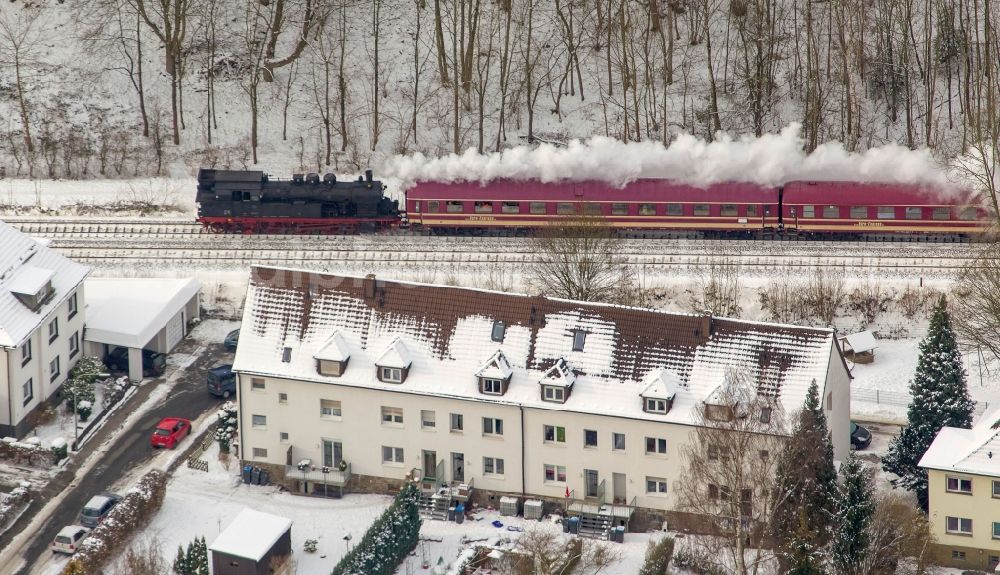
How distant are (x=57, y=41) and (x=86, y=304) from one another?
37.3 m

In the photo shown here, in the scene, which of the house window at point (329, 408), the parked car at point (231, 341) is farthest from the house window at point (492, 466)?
the parked car at point (231, 341)

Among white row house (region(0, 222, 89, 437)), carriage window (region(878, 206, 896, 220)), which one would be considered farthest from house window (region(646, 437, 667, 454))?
carriage window (region(878, 206, 896, 220))

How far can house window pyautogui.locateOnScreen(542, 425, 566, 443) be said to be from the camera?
76.4 meters

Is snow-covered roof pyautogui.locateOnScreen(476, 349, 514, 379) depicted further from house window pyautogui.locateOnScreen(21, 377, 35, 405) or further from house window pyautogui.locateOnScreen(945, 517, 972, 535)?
house window pyautogui.locateOnScreen(21, 377, 35, 405)

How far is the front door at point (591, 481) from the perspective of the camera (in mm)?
76625

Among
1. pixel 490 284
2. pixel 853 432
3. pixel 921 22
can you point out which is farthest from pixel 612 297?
pixel 921 22

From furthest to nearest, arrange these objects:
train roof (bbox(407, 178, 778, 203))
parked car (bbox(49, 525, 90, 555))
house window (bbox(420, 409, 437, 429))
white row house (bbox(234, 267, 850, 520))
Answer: train roof (bbox(407, 178, 778, 203)) → house window (bbox(420, 409, 437, 429)) → white row house (bbox(234, 267, 850, 520)) → parked car (bbox(49, 525, 90, 555))

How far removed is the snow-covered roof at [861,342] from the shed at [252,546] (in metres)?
32.6

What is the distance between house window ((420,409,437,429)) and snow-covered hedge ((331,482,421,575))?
16.3 feet

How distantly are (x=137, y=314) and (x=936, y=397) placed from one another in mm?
39716

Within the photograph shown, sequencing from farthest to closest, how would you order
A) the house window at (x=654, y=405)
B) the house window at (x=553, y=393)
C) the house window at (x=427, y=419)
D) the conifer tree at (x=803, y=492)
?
the house window at (x=427, y=419) → the house window at (x=553, y=393) → the house window at (x=654, y=405) → the conifer tree at (x=803, y=492)

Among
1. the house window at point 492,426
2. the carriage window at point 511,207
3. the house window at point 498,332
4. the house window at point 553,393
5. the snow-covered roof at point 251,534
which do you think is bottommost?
the snow-covered roof at point 251,534

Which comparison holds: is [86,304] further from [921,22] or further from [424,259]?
[921,22]

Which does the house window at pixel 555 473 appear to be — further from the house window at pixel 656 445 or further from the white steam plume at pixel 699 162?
the white steam plume at pixel 699 162
